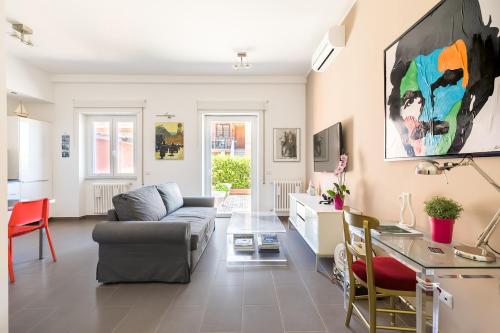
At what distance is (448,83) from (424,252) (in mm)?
972

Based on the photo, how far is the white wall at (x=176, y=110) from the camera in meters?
4.99

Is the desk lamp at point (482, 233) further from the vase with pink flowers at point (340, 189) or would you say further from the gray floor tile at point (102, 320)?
the gray floor tile at point (102, 320)

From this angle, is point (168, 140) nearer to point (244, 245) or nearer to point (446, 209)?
point (244, 245)

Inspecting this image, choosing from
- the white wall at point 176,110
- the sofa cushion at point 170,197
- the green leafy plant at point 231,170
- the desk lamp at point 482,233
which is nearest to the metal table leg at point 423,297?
the desk lamp at point 482,233

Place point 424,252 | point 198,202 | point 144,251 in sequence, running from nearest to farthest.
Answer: point 424,252 → point 144,251 → point 198,202

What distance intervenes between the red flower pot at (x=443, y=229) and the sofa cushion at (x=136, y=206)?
8.19ft

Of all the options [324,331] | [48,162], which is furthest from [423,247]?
[48,162]

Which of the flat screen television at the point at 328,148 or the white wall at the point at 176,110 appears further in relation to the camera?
Answer: the white wall at the point at 176,110

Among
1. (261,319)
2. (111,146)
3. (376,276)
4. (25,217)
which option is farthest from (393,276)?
(111,146)

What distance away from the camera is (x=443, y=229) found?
4.59 ft

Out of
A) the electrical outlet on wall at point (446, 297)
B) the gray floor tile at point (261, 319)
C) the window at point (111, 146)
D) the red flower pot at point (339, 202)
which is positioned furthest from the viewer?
the window at point (111, 146)

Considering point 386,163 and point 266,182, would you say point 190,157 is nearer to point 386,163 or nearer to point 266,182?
point 266,182

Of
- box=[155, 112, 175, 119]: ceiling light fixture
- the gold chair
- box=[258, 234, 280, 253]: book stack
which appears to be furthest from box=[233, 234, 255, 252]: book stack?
box=[155, 112, 175, 119]: ceiling light fixture

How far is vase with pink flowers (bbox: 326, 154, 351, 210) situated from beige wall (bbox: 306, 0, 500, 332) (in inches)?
3.5
